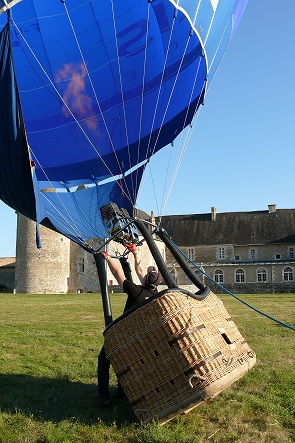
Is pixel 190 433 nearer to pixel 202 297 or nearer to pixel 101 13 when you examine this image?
pixel 202 297

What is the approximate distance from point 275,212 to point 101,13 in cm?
4557

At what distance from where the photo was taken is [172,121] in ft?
24.3

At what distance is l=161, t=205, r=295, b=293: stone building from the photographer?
43.9 metres

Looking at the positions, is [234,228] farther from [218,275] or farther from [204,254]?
[218,275]

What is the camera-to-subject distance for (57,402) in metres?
4.45

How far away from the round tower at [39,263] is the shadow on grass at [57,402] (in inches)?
1292

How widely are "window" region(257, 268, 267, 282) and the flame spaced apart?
1554 inches

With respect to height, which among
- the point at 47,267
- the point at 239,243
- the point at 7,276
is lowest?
the point at 7,276

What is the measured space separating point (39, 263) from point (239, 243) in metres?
20.2

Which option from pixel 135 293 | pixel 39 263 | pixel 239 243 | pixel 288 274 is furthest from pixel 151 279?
pixel 239 243

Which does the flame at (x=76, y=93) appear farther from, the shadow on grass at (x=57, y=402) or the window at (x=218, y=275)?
the window at (x=218, y=275)

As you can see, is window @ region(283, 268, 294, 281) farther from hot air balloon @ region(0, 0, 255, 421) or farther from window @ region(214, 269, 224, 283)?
hot air balloon @ region(0, 0, 255, 421)

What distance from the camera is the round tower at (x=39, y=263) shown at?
122ft

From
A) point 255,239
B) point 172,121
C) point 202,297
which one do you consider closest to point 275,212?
point 255,239
